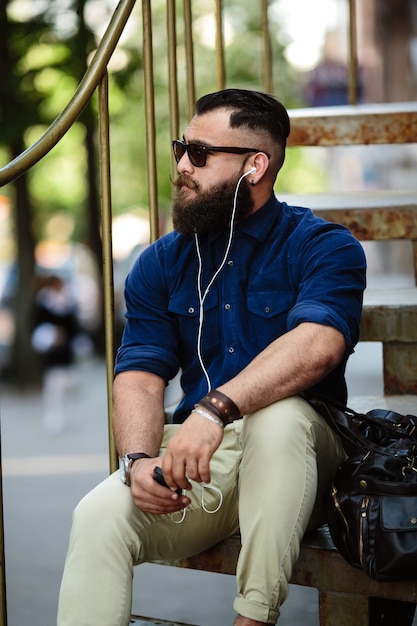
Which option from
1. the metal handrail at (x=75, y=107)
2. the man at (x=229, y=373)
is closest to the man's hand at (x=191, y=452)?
the man at (x=229, y=373)

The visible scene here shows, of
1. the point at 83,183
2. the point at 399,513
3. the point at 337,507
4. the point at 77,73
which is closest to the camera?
the point at 399,513

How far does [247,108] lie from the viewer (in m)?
2.89

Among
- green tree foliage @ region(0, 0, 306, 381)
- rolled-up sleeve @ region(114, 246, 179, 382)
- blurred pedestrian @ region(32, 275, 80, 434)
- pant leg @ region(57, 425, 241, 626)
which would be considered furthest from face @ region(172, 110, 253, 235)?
green tree foliage @ region(0, 0, 306, 381)

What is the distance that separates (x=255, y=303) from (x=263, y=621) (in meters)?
0.90

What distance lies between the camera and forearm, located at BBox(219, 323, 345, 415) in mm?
2492

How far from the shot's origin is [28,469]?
789 centimetres

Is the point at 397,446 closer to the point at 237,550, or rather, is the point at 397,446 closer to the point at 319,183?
the point at 237,550

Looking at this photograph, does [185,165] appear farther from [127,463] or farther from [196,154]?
[127,463]

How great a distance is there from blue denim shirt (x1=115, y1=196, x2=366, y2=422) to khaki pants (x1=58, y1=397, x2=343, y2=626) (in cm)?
32

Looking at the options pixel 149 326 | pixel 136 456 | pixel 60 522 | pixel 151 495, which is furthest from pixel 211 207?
pixel 60 522

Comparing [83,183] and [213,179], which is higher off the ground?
[83,183]

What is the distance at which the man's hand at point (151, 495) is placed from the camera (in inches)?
98.0

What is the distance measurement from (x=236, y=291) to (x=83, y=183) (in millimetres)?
13231

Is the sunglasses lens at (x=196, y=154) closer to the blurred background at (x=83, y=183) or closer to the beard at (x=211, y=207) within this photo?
the beard at (x=211, y=207)
